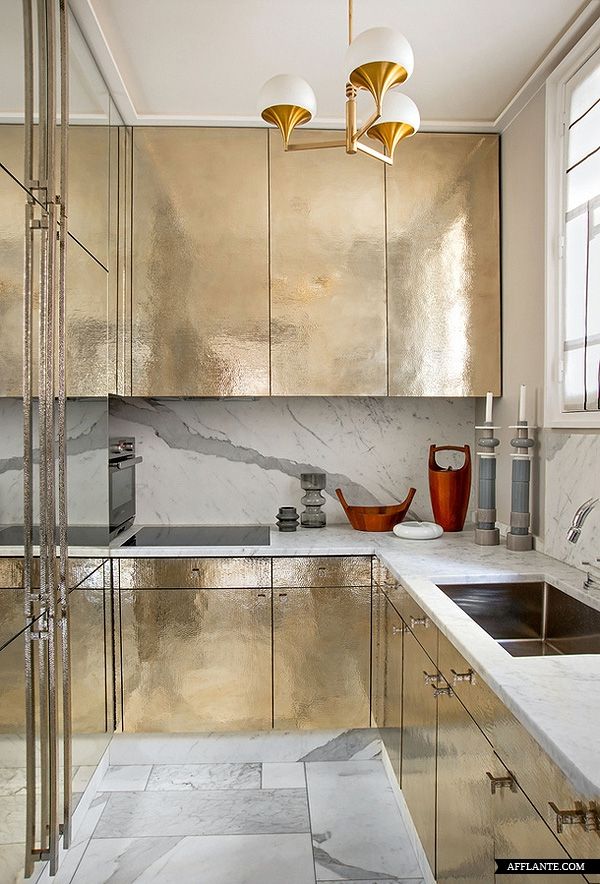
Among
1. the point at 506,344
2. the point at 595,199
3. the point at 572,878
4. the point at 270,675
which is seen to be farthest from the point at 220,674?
the point at 595,199

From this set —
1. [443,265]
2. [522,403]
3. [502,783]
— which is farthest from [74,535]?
[443,265]

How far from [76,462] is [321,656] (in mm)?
1284

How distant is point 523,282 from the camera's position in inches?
116

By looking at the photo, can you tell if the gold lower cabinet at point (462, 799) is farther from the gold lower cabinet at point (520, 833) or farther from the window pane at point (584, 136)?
the window pane at point (584, 136)

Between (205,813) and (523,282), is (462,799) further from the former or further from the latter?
(523,282)

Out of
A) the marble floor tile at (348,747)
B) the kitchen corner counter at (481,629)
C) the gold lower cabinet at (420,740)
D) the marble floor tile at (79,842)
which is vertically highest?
the kitchen corner counter at (481,629)

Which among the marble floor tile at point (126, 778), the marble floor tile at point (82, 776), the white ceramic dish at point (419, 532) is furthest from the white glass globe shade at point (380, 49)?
the marble floor tile at point (126, 778)

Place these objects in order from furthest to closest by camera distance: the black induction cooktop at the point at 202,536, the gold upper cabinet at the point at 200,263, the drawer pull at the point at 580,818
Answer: the gold upper cabinet at the point at 200,263 → the black induction cooktop at the point at 202,536 → the drawer pull at the point at 580,818

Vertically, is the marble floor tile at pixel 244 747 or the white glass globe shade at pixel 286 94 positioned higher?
the white glass globe shade at pixel 286 94

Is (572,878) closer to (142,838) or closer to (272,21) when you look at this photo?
(142,838)

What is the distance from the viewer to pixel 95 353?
2605mm

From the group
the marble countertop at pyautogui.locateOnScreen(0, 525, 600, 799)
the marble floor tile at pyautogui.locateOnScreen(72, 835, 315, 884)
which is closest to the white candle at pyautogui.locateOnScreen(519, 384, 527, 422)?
the marble countertop at pyautogui.locateOnScreen(0, 525, 600, 799)

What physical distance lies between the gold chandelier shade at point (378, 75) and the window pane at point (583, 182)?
91 centimetres

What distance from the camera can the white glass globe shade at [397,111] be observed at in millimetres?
2021
